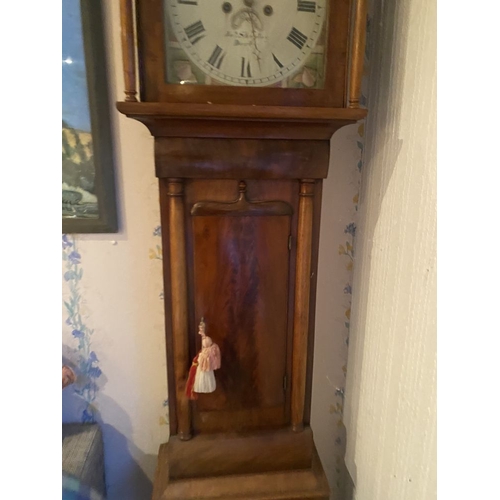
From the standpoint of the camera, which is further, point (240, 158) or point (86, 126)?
point (86, 126)

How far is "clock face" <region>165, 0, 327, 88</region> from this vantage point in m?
0.67

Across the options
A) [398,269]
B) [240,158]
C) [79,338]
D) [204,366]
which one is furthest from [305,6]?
[79,338]

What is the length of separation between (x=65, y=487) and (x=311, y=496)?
539mm

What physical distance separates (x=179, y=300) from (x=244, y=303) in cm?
13

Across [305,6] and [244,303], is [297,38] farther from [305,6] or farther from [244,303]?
[244,303]

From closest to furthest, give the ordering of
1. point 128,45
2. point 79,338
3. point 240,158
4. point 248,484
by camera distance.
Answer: point 128,45 → point 240,158 → point 248,484 → point 79,338

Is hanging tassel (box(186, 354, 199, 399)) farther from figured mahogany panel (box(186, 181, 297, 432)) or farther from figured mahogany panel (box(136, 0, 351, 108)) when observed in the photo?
figured mahogany panel (box(136, 0, 351, 108))

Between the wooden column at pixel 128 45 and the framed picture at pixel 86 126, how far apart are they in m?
0.25

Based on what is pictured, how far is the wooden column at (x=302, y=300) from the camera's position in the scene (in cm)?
79

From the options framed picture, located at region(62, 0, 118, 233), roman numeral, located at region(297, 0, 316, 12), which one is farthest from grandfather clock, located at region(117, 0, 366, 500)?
framed picture, located at region(62, 0, 118, 233)

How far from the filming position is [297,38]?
2.30 ft

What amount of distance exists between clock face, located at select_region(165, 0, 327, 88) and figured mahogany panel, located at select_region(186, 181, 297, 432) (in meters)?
0.19

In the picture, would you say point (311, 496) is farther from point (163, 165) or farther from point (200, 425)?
point (163, 165)

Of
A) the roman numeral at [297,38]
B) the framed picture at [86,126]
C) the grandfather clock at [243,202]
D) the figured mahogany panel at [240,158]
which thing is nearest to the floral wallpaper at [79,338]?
the framed picture at [86,126]
